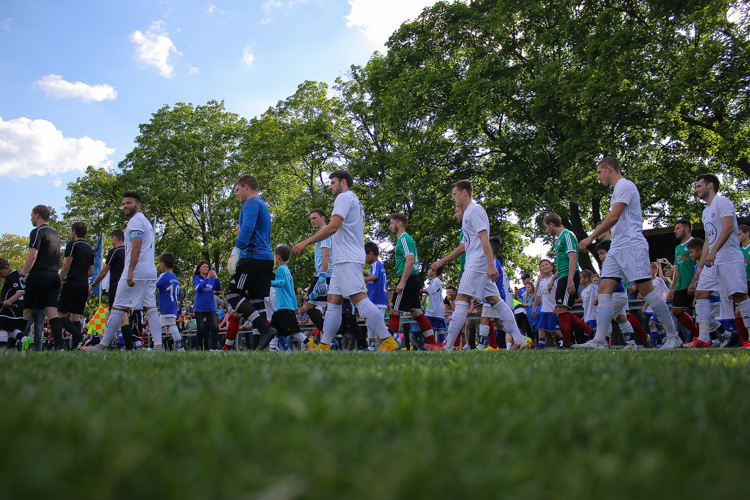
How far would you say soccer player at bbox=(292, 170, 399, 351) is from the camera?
761cm

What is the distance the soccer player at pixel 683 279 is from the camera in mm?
10570

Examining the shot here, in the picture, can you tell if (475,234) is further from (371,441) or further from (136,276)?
(371,441)

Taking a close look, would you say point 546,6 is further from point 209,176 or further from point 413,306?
point 209,176

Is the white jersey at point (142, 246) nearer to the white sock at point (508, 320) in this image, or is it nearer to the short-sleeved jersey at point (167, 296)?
the short-sleeved jersey at point (167, 296)

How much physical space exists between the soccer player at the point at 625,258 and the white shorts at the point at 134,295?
23.0ft

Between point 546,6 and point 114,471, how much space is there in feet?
85.3

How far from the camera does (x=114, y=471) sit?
3.49ft

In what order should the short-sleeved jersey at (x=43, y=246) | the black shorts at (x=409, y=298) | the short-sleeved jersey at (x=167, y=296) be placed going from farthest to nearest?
1. the short-sleeved jersey at (x=167, y=296)
2. the black shorts at (x=409, y=298)
3. the short-sleeved jersey at (x=43, y=246)

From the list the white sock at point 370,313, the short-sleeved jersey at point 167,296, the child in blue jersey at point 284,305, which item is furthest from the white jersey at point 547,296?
the short-sleeved jersey at point 167,296

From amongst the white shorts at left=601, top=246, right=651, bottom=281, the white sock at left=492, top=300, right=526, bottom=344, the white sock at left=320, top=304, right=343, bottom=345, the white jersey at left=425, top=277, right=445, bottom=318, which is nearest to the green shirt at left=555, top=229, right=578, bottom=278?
the white shorts at left=601, top=246, right=651, bottom=281

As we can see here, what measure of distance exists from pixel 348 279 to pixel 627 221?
3.95 m

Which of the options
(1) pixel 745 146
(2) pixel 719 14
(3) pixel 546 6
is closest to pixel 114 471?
(1) pixel 745 146

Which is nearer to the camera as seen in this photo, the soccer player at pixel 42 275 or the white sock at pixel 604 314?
the white sock at pixel 604 314

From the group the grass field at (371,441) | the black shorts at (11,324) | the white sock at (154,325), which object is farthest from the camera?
the black shorts at (11,324)
